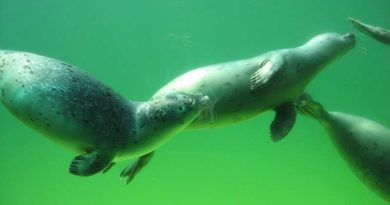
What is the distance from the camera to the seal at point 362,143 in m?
5.80

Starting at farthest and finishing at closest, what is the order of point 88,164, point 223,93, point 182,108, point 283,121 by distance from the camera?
point 283,121 < point 223,93 < point 182,108 < point 88,164

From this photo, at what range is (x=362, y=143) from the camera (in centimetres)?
591

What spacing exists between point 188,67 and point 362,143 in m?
18.0

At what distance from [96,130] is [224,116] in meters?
1.68

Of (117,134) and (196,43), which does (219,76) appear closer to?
(117,134)

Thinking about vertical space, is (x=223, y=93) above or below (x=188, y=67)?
above

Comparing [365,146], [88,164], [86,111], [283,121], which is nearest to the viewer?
[88,164]

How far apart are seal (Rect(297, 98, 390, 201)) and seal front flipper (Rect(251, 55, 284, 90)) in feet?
2.24

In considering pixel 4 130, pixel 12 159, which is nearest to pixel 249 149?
pixel 12 159

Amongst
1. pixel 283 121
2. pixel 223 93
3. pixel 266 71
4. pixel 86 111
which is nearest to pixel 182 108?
pixel 86 111

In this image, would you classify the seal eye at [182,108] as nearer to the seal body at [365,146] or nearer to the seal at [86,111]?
the seal at [86,111]

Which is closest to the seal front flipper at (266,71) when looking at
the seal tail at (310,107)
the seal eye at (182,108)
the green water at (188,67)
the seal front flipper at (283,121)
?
the seal front flipper at (283,121)

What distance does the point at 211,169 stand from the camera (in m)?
14.5

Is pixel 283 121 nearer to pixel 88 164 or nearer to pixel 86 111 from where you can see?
pixel 86 111
